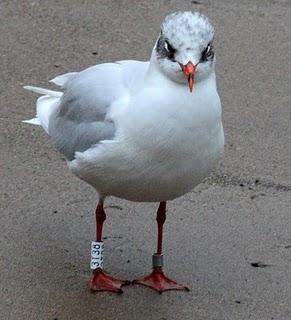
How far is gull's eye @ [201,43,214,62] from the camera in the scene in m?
4.29

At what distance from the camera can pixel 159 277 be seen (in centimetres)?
492

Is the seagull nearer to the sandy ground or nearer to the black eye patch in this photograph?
the black eye patch

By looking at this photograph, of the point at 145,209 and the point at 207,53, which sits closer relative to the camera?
the point at 207,53

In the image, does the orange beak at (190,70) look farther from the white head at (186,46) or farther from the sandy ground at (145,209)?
the sandy ground at (145,209)

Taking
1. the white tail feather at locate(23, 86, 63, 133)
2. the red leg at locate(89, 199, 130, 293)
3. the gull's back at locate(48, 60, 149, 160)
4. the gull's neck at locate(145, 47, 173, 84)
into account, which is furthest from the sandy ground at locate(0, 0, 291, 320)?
the gull's neck at locate(145, 47, 173, 84)

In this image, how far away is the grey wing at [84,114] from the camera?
4.65 metres

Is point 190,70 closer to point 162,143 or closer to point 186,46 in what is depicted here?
point 186,46

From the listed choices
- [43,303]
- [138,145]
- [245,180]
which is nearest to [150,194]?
[138,145]

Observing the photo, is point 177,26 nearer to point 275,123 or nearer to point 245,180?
point 245,180

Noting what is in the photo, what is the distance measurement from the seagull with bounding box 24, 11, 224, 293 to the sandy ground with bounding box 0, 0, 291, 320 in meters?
0.23

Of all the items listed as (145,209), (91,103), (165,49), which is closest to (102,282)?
(145,209)

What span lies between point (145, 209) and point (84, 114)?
0.80 meters

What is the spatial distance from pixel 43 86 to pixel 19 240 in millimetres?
1676

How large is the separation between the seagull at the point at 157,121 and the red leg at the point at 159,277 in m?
0.03
